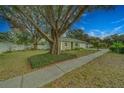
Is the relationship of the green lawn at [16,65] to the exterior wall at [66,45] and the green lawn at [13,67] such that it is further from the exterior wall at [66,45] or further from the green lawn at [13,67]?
the exterior wall at [66,45]

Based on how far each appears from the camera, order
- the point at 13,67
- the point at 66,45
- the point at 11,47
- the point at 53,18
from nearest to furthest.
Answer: the point at 13,67 → the point at 53,18 → the point at 11,47 → the point at 66,45

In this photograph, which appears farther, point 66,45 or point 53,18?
point 66,45

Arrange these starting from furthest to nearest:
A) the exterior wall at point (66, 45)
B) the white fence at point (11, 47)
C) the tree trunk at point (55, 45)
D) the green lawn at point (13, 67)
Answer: the exterior wall at point (66, 45) < the white fence at point (11, 47) < the tree trunk at point (55, 45) < the green lawn at point (13, 67)

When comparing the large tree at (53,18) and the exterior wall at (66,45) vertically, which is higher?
the large tree at (53,18)

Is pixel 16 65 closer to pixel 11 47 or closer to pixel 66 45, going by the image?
pixel 11 47

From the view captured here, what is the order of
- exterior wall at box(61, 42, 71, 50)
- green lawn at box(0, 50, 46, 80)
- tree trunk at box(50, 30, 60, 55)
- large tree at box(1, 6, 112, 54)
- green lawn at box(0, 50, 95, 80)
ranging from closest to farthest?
1. green lawn at box(0, 50, 46, 80)
2. green lawn at box(0, 50, 95, 80)
3. large tree at box(1, 6, 112, 54)
4. tree trunk at box(50, 30, 60, 55)
5. exterior wall at box(61, 42, 71, 50)

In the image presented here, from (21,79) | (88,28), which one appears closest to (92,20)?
(88,28)

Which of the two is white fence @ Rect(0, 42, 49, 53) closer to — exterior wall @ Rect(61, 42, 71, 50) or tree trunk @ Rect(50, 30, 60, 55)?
exterior wall @ Rect(61, 42, 71, 50)

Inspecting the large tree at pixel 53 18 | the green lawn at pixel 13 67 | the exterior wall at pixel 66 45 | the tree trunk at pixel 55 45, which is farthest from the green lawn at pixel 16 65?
the exterior wall at pixel 66 45

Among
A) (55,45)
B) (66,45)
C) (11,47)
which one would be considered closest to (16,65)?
(55,45)

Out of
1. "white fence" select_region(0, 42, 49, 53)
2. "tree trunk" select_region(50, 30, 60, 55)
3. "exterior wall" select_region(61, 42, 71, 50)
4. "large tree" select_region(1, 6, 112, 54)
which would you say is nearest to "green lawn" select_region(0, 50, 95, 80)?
"tree trunk" select_region(50, 30, 60, 55)

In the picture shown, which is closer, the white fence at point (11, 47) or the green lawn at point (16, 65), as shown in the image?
the green lawn at point (16, 65)
